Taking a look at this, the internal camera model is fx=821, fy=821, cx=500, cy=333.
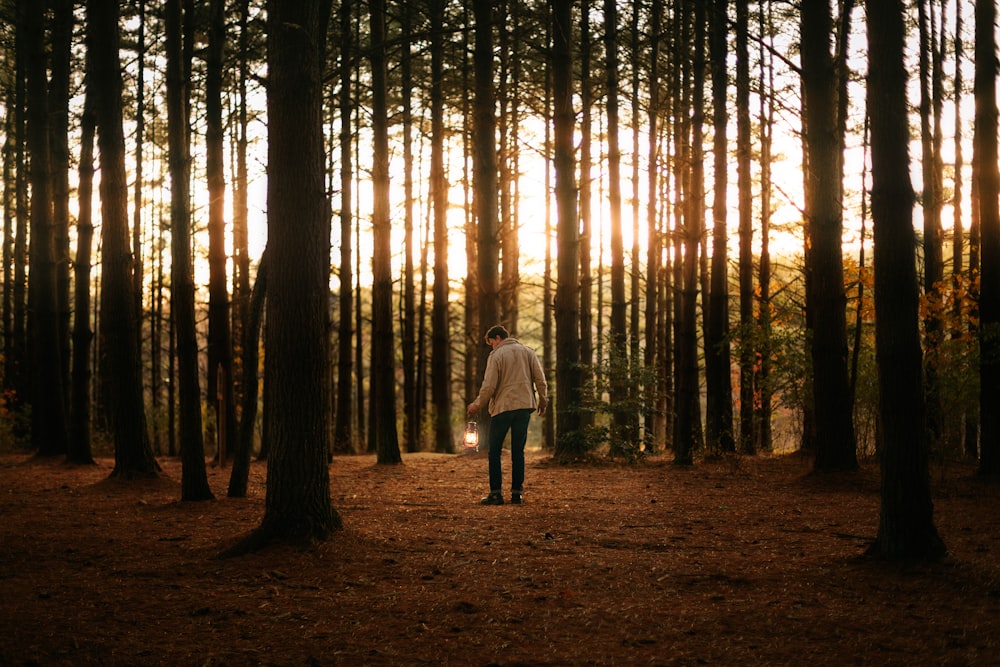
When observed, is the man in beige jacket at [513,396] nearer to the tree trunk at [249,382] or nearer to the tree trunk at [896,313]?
the tree trunk at [249,382]

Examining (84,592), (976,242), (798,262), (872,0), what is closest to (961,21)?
(976,242)

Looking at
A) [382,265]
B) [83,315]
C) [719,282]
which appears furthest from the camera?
[719,282]

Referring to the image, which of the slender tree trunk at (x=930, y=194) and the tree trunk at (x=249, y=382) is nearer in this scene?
the tree trunk at (x=249, y=382)

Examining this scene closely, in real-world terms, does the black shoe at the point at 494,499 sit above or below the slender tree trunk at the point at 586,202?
below

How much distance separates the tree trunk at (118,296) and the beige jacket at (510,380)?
541cm

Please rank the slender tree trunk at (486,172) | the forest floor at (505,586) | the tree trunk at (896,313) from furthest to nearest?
the slender tree trunk at (486,172), the tree trunk at (896,313), the forest floor at (505,586)

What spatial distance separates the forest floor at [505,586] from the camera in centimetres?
426

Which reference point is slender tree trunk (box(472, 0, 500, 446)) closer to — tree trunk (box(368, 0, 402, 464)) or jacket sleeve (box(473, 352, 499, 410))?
tree trunk (box(368, 0, 402, 464))

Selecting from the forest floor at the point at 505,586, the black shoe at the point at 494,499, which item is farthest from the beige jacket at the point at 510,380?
the forest floor at the point at 505,586

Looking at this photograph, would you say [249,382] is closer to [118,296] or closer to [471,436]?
[471,436]

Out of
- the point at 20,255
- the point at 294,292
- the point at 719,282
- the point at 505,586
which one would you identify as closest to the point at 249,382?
the point at 294,292

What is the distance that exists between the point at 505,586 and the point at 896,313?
11.2 ft

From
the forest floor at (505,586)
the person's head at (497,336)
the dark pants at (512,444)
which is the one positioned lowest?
the forest floor at (505,586)

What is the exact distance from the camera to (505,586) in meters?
5.65
